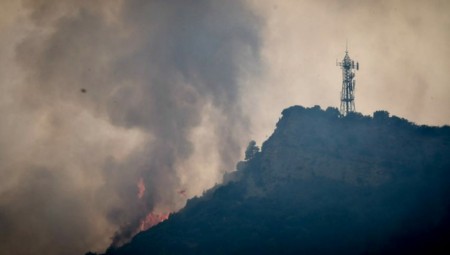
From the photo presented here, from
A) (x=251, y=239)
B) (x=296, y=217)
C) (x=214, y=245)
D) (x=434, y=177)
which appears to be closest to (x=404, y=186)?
(x=434, y=177)

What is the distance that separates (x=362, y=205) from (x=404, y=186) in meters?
15.5

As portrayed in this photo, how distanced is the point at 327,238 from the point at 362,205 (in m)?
17.5

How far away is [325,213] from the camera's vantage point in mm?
194625

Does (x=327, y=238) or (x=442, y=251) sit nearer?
(x=442, y=251)

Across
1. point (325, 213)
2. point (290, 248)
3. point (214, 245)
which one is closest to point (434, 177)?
point (325, 213)

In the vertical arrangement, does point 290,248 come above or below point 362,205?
below

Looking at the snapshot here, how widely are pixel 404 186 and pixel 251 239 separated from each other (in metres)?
53.5

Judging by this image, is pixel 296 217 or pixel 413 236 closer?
pixel 413 236

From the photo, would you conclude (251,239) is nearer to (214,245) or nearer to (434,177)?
(214,245)

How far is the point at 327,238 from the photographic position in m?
188

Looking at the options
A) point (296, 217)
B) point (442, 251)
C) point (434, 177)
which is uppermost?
point (434, 177)

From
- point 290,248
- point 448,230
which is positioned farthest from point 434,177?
point 290,248

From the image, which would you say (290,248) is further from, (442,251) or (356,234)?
(442,251)

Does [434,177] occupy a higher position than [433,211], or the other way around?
[434,177]
